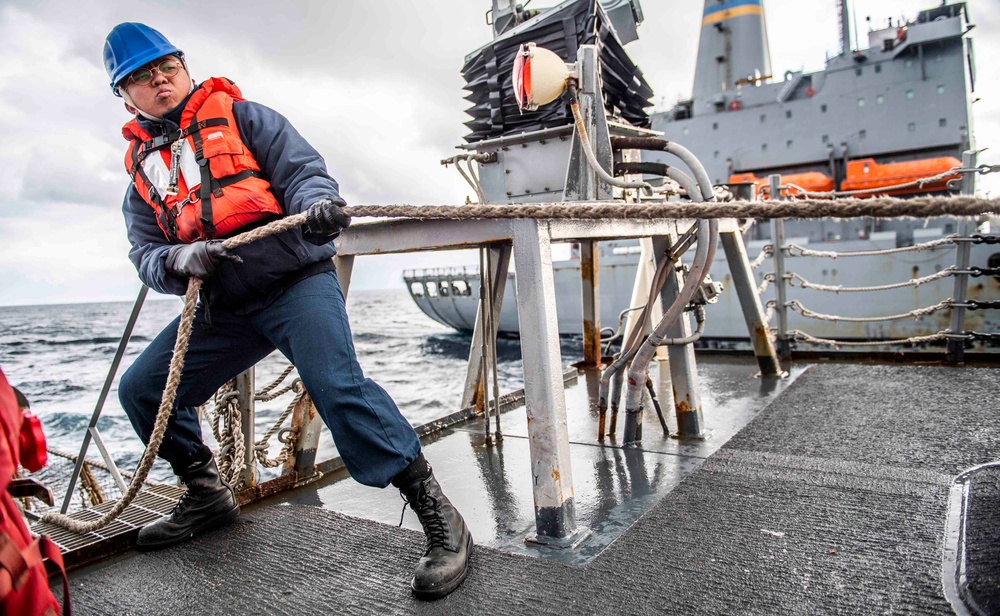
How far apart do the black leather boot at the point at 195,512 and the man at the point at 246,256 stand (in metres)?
0.34

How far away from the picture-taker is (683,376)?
346 cm

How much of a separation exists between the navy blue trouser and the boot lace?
0.16m

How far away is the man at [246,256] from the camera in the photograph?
2072 millimetres

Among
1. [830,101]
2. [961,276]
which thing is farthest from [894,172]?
[961,276]

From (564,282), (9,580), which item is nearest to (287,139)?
(9,580)

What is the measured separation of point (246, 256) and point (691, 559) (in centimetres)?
183

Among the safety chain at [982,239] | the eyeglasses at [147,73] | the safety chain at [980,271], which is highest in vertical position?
the eyeglasses at [147,73]

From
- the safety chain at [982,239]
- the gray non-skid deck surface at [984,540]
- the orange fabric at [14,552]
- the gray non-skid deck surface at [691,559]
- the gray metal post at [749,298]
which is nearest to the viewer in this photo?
the orange fabric at [14,552]

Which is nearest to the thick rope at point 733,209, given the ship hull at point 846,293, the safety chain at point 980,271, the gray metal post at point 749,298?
the gray metal post at point 749,298

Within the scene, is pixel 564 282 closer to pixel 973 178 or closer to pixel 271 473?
pixel 271 473

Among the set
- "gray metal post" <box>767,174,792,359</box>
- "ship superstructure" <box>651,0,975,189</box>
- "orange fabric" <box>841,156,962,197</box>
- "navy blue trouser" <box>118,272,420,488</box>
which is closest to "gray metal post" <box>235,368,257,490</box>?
"navy blue trouser" <box>118,272,420,488</box>

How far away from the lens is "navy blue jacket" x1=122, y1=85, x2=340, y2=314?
2.17 m

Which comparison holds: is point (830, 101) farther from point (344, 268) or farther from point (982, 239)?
point (344, 268)

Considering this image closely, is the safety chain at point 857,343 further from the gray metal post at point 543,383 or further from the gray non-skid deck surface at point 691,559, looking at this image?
the gray metal post at point 543,383
